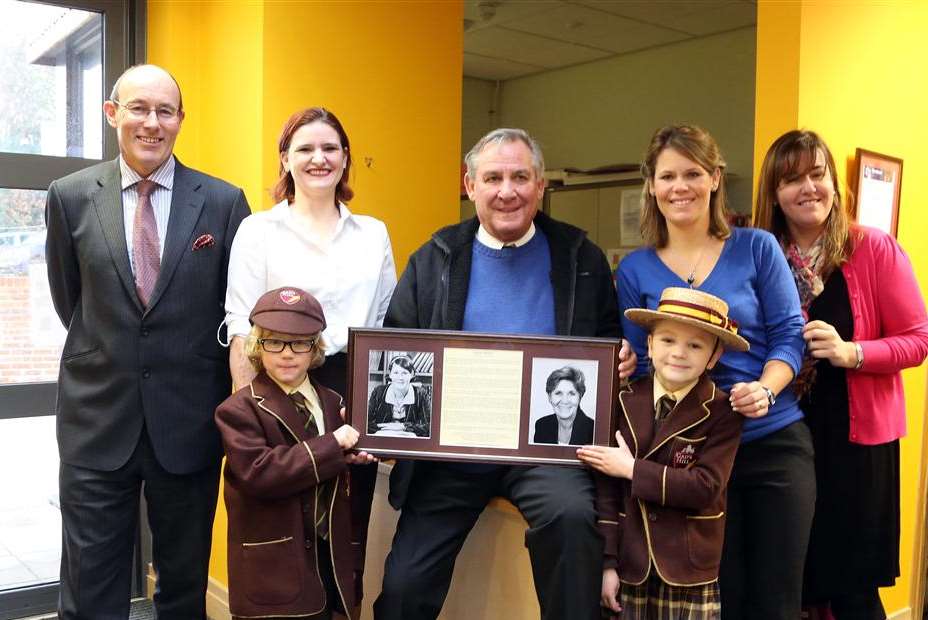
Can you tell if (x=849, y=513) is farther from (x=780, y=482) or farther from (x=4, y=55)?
(x=4, y=55)

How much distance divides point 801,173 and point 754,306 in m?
0.49

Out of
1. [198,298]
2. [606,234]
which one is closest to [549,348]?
[198,298]

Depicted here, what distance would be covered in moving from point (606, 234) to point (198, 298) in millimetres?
4306

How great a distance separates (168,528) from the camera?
241 cm

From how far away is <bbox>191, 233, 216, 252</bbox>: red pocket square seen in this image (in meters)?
2.38

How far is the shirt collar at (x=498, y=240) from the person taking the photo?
2410 mm

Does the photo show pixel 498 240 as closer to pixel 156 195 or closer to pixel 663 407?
pixel 663 407

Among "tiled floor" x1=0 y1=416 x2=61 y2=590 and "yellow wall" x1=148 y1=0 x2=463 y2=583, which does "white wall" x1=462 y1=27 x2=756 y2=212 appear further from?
"tiled floor" x1=0 y1=416 x2=61 y2=590

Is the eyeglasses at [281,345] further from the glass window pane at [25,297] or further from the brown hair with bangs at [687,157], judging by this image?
the glass window pane at [25,297]

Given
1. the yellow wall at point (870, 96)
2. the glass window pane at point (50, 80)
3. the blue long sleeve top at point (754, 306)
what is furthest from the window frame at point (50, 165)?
the yellow wall at point (870, 96)

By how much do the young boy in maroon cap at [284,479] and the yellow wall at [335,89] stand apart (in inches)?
49.4

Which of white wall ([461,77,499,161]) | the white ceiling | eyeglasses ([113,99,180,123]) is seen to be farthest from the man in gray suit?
white wall ([461,77,499,161])

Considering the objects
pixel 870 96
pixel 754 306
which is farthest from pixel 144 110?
pixel 870 96

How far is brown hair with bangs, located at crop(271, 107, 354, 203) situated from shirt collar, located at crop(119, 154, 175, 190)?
29cm
